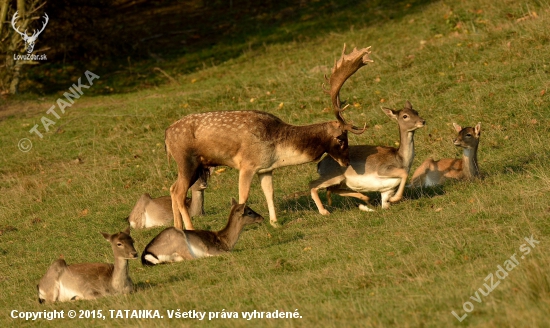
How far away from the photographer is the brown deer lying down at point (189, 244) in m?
10.8

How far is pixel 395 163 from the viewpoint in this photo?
41.2ft

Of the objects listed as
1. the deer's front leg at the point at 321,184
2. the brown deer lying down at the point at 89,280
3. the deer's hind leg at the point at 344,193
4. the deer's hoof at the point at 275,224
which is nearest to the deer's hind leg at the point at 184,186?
the deer's hoof at the point at 275,224

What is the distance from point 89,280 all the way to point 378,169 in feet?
15.2

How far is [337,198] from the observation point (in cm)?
1379

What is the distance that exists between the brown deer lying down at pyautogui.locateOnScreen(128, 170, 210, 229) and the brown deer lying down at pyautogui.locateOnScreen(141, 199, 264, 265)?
2.47 meters

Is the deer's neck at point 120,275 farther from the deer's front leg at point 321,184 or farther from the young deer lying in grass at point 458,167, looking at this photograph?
the young deer lying in grass at point 458,167

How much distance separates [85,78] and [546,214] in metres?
18.6

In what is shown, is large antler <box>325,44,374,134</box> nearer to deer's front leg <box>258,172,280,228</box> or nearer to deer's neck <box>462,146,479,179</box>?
deer's front leg <box>258,172,280,228</box>

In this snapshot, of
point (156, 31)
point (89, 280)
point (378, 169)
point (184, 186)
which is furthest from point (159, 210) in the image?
point (156, 31)

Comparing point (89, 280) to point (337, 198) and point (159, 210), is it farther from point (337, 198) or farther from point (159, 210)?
point (337, 198)

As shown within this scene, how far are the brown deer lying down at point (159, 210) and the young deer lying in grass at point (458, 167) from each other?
332 cm

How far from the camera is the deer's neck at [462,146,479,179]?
43.6 feet

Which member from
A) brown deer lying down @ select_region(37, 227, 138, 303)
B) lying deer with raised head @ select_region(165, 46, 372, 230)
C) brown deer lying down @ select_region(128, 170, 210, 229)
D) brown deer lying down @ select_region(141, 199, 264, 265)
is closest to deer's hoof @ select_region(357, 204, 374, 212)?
lying deer with raised head @ select_region(165, 46, 372, 230)

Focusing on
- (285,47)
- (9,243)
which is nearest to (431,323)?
(9,243)
